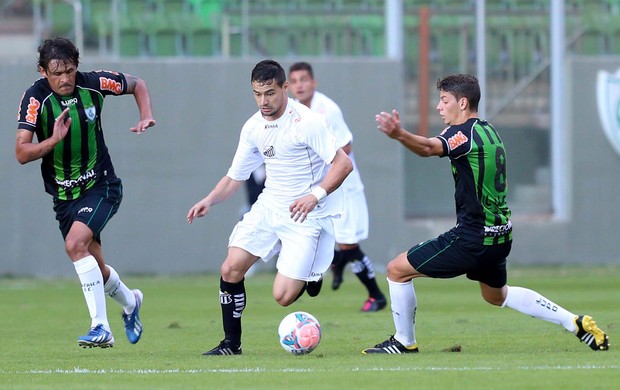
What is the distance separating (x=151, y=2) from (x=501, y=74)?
19.6ft

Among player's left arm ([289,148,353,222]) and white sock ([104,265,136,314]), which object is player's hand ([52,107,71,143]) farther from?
player's left arm ([289,148,353,222])

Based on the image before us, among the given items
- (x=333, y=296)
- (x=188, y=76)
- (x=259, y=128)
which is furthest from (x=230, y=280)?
(x=188, y=76)

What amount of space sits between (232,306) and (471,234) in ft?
5.67

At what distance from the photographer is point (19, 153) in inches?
325

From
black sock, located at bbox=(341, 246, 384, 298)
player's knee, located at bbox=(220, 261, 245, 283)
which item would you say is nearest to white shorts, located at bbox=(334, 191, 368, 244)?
black sock, located at bbox=(341, 246, 384, 298)

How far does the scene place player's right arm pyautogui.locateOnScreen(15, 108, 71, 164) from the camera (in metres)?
8.08

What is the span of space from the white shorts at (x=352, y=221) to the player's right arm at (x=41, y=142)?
4.14 m

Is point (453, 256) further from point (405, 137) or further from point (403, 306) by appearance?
point (405, 137)

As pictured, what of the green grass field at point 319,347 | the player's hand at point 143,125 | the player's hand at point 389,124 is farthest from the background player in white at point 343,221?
the player's hand at point 389,124

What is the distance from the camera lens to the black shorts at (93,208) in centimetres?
859

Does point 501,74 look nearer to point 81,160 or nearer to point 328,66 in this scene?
point 328,66

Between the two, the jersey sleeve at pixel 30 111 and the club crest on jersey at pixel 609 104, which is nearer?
the jersey sleeve at pixel 30 111

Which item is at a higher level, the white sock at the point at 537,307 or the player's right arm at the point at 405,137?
the player's right arm at the point at 405,137

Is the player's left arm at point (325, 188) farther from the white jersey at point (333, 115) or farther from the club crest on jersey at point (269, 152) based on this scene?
the white jersey at point (333, 115)
